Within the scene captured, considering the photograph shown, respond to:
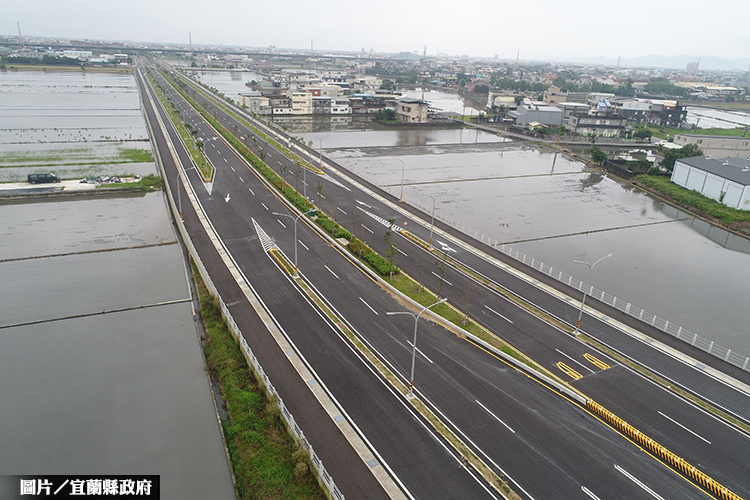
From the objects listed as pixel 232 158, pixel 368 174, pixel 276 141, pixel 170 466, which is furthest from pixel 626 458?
pixel 276 141

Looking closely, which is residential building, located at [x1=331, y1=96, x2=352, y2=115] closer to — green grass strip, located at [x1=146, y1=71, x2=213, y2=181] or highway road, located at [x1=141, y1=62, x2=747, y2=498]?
green grass strip, located at [x1=146, y1=71, x2=213, y2=181]

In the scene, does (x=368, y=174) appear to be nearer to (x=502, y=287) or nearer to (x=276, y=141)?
Result: (x=276, y=141)

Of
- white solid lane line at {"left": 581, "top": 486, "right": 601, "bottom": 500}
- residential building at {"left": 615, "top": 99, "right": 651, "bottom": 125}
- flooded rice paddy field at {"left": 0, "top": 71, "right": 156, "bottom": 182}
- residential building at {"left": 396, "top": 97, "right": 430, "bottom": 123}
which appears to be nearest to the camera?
white solid lane line at {"left": 581, "top": 486, "right": 601, "bottom": 500}

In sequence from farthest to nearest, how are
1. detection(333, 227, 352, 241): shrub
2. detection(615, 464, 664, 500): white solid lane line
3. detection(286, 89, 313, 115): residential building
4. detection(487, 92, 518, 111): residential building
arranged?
detection(487, 92, 518, 111): residential building → detection(286, 89, 313, 115): residential building → detection(333, 227, 352, 241): shrub → detection(615, 464, 664, 500): white solid lane line

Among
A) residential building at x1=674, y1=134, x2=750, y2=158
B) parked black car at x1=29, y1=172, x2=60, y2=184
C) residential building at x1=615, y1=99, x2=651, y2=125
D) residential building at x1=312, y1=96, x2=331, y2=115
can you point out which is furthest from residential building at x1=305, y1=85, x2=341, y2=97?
residential building at x1=674, y1=134, x2=750, y2=158

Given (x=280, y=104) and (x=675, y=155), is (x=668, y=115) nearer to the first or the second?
(x=675, y=155)

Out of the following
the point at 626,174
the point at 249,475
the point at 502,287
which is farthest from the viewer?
the point at 626,174

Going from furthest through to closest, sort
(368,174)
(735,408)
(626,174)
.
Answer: (626,174) → (368,174) → (735,408)

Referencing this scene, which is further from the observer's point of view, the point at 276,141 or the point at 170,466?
the point at 276,141
